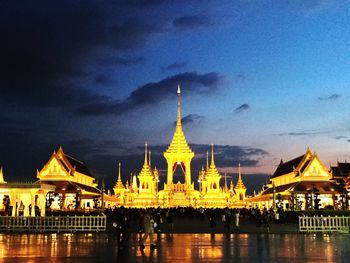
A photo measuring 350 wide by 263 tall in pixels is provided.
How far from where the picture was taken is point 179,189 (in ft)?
316

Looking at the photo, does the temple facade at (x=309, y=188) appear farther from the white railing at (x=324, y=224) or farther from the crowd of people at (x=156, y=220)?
the white railing at (x=324, y=224)

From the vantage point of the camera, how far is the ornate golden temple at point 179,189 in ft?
304

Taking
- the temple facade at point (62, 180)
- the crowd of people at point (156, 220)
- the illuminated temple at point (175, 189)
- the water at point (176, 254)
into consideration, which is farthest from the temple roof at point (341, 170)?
the water at point (176, 254)

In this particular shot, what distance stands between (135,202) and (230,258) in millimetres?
78221

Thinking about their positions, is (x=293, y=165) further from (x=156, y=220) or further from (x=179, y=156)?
(x=156, y=220)

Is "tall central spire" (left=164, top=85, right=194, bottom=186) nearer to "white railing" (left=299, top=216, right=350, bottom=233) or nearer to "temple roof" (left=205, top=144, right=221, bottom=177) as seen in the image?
"temple roof" (left=205, top=144, right=221, bottom=177)

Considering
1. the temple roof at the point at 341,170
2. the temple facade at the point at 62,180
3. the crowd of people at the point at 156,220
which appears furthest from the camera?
the temple roof at the point at 341,170

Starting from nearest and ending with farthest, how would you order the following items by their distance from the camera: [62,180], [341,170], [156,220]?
[156,220] → [62,180] → [341,170]

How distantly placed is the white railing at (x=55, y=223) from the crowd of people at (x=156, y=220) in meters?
1.11

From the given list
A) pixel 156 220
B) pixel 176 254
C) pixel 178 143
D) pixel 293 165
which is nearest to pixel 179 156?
pixel 178 143

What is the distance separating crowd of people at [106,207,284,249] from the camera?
2002cm

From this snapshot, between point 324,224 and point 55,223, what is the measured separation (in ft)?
56.9

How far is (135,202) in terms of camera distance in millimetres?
93000

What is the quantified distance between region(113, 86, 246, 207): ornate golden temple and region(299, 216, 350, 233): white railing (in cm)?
6022
